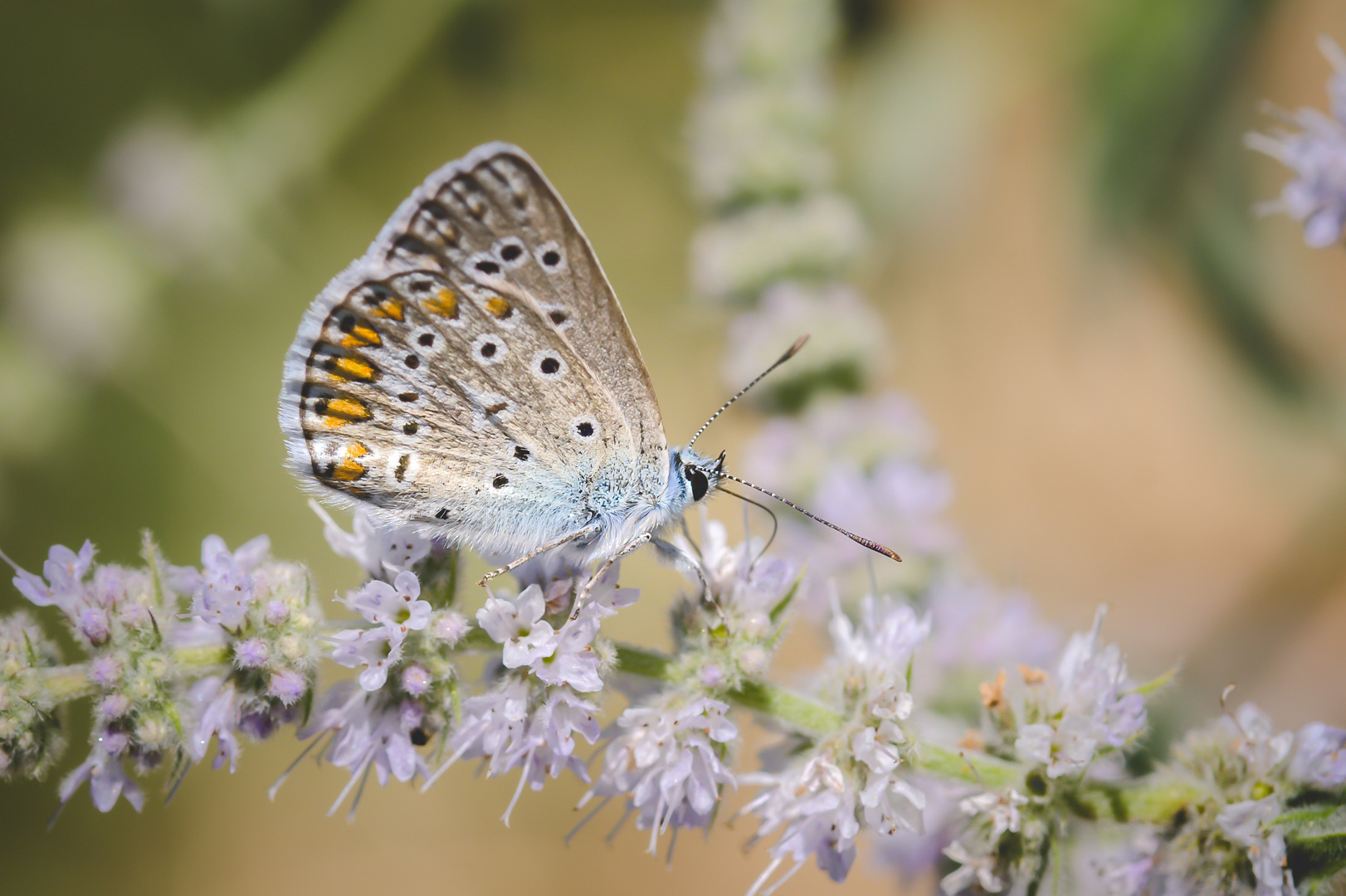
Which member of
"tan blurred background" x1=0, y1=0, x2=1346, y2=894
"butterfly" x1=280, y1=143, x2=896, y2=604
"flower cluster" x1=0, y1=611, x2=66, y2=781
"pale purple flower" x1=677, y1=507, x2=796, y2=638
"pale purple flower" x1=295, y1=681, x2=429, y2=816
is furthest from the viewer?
"tan blurred background" x1=0, y1=0, x2=1346, y2=894

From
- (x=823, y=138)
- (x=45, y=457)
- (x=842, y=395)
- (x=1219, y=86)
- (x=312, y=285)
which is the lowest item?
(x=45, y=457)

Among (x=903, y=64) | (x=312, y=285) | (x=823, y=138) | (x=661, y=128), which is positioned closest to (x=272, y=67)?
(x=312, y=285)

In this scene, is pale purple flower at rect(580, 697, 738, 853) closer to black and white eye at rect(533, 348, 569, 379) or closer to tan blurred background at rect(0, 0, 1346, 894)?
black and white eye at rect(533, 348, 569, 379)

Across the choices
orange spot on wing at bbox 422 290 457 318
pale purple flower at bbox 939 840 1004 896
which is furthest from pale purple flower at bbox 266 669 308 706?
pale purple flower at bbox 939 840 1004 896

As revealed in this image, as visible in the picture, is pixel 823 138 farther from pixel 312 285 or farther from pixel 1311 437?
pixel 312 285

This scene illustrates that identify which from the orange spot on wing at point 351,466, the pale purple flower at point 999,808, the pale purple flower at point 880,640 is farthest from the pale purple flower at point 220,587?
the pale purple flower at point 999,808

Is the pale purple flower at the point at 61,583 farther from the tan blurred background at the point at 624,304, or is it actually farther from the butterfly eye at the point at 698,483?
the tan blurred background at the point at 624,304

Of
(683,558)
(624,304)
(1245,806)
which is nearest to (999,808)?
(1245,806)
